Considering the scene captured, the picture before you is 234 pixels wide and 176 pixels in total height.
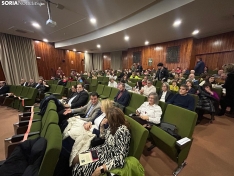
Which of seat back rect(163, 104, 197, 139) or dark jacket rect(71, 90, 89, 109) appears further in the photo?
dark jacket rect(71, 90, 89, 109)

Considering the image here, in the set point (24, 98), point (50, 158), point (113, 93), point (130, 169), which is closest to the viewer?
point (50, 158)

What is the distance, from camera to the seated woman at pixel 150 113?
196 cm

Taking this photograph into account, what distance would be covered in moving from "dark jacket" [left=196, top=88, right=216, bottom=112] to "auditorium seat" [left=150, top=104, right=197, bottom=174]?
155cm

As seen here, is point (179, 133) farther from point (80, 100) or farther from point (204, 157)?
point (80, 100)

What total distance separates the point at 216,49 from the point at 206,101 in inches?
218

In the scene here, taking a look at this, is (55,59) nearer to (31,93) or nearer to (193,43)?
(31,93)

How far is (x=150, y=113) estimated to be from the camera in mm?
2072

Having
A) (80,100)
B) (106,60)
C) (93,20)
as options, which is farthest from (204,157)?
(106,60)

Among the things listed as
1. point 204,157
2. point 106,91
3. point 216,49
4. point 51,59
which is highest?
point 216,49

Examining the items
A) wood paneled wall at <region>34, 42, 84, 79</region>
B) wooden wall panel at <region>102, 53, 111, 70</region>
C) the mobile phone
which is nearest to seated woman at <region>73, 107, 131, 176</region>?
the mobile phone

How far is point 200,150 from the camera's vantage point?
197 centimetres

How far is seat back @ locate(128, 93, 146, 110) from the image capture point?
2685 millimetres

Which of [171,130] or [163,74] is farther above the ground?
[163,74]

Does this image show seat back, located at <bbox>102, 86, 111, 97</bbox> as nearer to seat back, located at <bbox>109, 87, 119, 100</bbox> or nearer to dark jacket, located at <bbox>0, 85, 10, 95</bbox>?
seat back, located at <bbox>109, 87, 119, 100</bbox>
